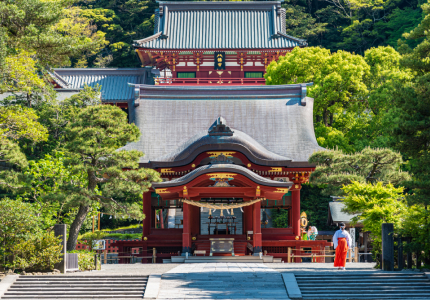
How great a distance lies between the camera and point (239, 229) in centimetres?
3067

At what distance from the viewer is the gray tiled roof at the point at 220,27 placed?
36.4 m

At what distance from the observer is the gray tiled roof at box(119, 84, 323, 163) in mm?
23083

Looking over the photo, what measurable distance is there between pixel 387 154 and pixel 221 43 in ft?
65.0

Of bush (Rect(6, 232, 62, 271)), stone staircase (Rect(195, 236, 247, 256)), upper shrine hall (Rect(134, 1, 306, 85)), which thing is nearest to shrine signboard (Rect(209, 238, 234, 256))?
stone staircase (Rect(195, 236, 247, 256))

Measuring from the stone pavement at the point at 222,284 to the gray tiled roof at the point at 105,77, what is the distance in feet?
83.3

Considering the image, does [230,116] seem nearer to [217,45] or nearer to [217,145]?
[217,145]

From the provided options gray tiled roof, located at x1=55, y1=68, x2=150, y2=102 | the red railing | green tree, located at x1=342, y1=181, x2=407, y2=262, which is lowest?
green tree, located at x1=342, y1=181, x2=407, y2=262

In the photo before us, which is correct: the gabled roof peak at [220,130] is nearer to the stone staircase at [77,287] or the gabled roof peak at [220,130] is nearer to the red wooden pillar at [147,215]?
the red wooden pillar at [147,215]

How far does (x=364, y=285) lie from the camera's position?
13273mm

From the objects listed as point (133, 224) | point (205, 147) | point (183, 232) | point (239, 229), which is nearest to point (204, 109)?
point (205, 147)

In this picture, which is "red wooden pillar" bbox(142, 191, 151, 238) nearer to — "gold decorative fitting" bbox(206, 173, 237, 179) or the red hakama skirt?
"gold decorative fitting" bbox(206, 173, 237, 179)

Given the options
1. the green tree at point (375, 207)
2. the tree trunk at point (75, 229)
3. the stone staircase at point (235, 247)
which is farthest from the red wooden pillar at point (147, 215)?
the green tree at point (375, 207)

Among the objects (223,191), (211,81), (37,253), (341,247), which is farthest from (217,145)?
(211,81)

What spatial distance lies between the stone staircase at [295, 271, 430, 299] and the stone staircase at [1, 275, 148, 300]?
13.7 ft
